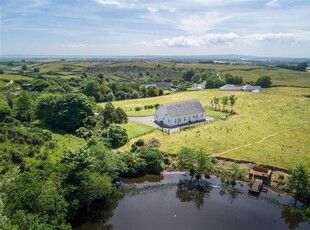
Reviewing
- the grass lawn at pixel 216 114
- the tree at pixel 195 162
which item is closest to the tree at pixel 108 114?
the tree at pixel 195 162

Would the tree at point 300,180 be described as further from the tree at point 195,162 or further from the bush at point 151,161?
the bush at point 151,161

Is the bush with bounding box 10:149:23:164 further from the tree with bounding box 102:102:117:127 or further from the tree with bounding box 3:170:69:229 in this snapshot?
the tree with bounding box 102:102:117:127

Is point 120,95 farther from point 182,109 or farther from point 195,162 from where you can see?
point 195,162

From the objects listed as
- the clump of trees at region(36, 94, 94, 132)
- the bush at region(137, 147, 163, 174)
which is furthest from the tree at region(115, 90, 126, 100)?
the bush at region(137, 147, 163, 174)

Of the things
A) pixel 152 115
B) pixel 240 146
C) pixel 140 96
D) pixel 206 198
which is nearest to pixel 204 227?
pixel 206 198

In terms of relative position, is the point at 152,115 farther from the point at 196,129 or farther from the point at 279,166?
the point at 279,166
